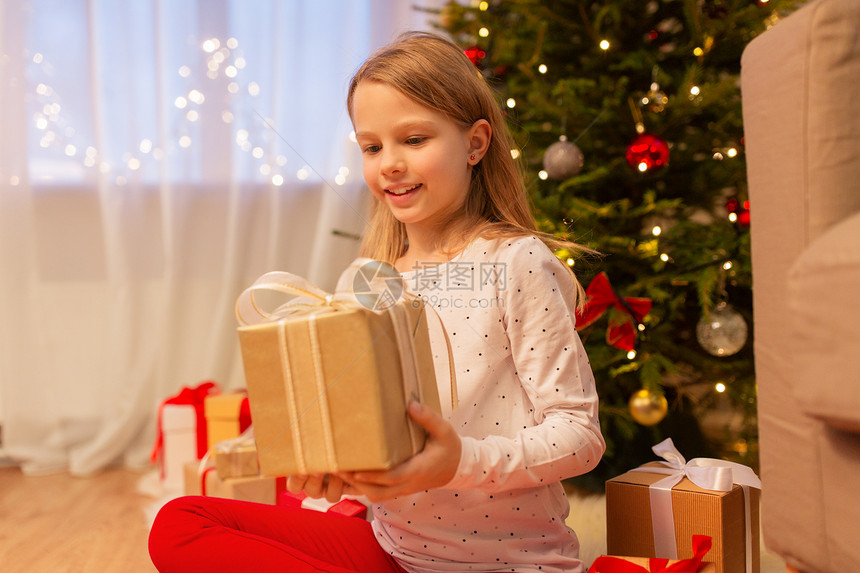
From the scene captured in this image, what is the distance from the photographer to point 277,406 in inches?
24.3

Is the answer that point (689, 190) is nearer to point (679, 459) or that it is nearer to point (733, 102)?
point (733, 102)

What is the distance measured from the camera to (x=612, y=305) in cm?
148

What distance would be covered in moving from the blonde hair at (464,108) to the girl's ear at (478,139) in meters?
0.01

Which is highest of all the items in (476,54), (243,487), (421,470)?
(476,54)

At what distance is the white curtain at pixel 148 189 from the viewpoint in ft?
6.30

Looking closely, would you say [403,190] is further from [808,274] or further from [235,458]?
[235,458]

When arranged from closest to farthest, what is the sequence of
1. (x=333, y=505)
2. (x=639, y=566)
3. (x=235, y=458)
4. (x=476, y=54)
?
(x=639, y=566) → (x=333, y=505) → (x=235, y=458) → (x=476, y=54)

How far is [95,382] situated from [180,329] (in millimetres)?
276

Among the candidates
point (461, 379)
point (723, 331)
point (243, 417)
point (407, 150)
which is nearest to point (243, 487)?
point (243, 417)

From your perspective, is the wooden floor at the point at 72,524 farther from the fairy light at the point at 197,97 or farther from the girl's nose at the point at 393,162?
the fairy light at the point at 197,97

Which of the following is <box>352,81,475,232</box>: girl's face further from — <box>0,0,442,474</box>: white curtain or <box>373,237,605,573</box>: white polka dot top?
<box>0,0,442,474</box>: white curtain

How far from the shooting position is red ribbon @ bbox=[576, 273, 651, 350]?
1442 mm

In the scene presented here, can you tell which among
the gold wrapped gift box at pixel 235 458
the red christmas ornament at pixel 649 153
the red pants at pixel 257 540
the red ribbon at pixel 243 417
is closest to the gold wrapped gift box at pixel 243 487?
the gold wrapped gift box at pixel 235 458

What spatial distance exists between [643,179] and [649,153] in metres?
0.13
